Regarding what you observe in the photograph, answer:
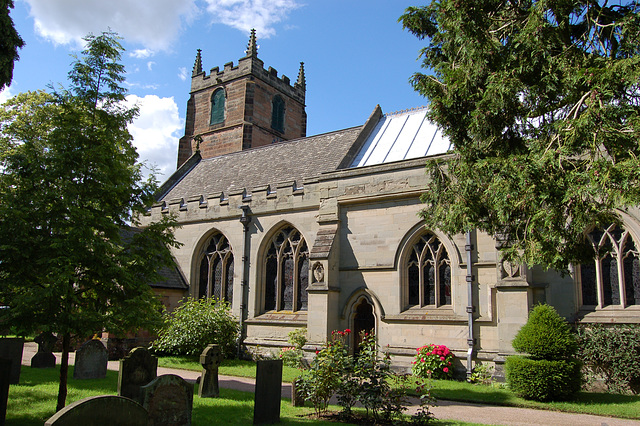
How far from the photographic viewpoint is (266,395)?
906 cm

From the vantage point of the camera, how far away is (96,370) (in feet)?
44.4

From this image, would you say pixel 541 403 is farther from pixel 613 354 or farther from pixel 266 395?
pixel 266 395

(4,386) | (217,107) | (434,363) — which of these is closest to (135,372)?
(4,386)

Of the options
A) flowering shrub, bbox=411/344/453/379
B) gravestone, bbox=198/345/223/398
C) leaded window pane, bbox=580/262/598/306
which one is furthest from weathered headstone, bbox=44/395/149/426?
leaded window pane, bbox=580/262/598/306

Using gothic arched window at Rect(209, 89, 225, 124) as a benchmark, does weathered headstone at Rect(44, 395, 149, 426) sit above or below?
below

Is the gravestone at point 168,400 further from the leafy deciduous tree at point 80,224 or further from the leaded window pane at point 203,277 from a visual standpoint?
the leaded window pane at point 203,277

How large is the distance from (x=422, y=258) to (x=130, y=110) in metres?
9.85

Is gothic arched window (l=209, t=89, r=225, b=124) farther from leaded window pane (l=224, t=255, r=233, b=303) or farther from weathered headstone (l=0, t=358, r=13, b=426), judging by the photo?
weathered headstone (l=0, t=358, r=13, b=426)

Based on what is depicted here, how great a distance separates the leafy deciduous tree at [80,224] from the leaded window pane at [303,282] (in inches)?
369

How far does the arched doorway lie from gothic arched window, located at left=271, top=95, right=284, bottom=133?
76.3 feet

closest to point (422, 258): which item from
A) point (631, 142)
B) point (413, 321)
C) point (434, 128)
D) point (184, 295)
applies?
point (413, 321)

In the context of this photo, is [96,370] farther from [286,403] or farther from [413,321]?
[413,321]

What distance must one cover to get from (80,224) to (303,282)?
11.3 m

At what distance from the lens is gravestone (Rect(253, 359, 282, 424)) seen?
351 inches
